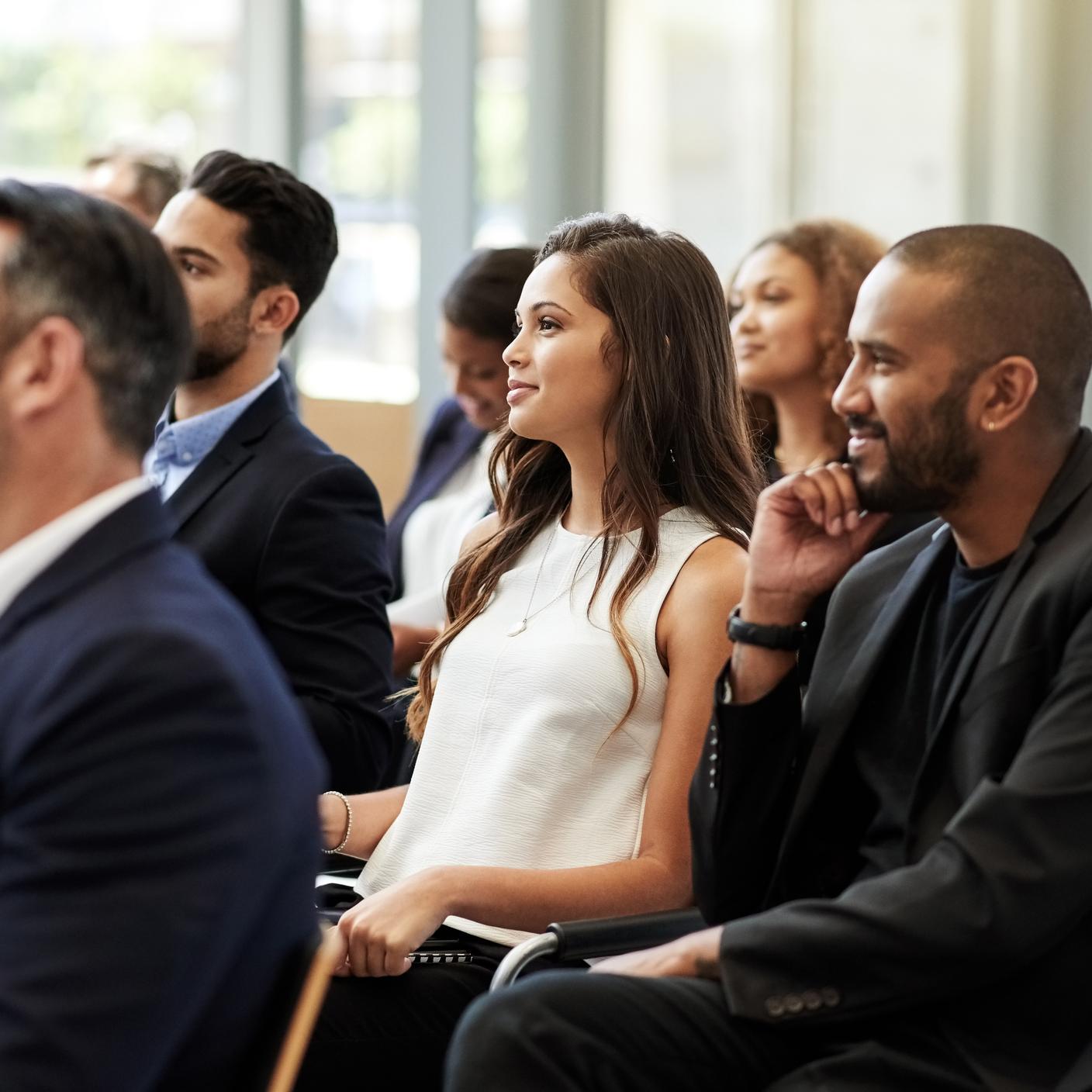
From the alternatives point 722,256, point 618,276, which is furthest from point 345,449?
point 618,276

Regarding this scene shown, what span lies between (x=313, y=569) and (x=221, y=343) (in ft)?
1.71

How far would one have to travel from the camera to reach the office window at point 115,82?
5988mm

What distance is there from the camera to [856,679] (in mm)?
1838

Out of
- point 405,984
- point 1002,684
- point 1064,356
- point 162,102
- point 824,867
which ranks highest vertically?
point 162,102

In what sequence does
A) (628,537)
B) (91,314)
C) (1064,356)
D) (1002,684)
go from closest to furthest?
(91,314) → (1002,684) → (1064,356) → (628,537)

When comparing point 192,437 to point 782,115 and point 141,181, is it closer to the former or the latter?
point 141,181

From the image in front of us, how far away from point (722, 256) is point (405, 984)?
3765 mm

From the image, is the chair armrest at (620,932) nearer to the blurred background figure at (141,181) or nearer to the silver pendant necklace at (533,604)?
the silver pendant necklace at (533,604)

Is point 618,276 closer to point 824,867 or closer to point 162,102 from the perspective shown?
point 824,867

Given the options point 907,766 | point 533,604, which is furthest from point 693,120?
point 907,766

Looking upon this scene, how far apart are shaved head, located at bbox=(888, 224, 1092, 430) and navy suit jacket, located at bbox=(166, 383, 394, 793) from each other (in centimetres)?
114

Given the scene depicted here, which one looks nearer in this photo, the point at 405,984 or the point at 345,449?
the point at 405,984

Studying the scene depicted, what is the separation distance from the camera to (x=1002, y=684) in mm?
1627

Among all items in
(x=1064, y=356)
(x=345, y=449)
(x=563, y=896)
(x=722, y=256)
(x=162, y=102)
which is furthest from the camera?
(x=162, y=102)
